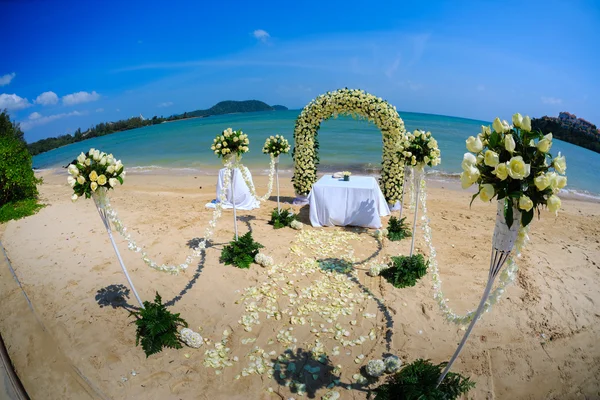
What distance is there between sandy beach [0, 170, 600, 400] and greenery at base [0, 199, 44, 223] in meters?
1.18

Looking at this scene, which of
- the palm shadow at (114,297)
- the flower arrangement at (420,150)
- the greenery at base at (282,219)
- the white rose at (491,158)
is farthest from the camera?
the greenery at base at (282,219)

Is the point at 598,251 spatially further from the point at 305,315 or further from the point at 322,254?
the point at 305,315

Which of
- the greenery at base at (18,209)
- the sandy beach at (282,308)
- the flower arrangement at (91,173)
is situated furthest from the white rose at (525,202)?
the greenery at base at (18,209)

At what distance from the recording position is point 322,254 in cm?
741

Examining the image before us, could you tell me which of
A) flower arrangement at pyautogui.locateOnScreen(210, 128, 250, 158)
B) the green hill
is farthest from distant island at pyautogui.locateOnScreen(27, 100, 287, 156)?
flower arrangement at pyautogui.locateOnScreen(210, 128, 250, 158)

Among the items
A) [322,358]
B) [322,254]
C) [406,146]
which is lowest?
[322,358]

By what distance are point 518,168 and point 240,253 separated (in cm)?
558

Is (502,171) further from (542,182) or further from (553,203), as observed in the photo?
(553,203)

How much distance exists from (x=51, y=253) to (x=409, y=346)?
8095mm

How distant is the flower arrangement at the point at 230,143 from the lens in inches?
257

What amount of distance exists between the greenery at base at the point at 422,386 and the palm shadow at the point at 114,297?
14.0 ft

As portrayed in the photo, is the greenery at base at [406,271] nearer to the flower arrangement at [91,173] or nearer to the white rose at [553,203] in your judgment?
the white rose at [553,203]

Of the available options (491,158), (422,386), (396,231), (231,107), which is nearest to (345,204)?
(396,231)

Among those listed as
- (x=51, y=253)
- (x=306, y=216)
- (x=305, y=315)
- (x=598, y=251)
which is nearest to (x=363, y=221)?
(x=306, y=216)
